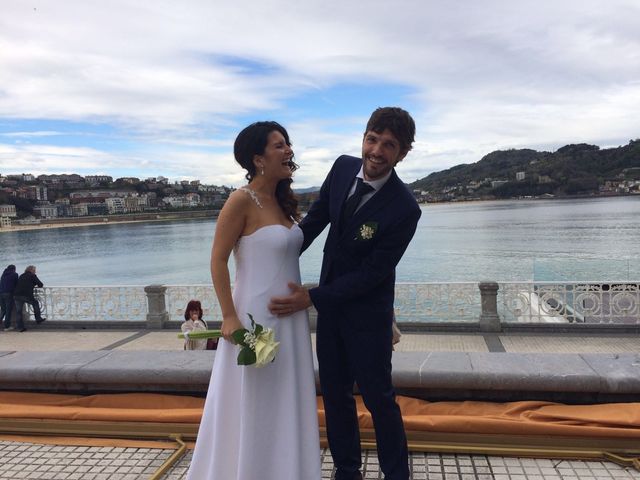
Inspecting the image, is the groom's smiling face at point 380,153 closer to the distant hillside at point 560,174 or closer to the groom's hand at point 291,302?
the groom's hand at point 291,302

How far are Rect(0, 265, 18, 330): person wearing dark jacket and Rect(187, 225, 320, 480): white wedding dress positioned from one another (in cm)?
1127

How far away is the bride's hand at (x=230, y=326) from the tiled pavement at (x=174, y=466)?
0.96m

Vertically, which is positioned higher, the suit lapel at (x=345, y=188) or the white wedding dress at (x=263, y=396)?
the suit lapel at (x=345, y=188)

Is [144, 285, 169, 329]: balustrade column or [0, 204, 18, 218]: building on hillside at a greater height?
[0, 204, 18, 218]: building on hillside

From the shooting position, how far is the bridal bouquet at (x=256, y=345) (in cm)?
214

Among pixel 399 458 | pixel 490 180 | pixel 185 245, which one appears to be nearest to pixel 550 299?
pixel 399 458

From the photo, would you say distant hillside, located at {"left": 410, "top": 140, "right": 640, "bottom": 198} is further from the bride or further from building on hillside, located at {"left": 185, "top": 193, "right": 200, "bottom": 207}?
the bride

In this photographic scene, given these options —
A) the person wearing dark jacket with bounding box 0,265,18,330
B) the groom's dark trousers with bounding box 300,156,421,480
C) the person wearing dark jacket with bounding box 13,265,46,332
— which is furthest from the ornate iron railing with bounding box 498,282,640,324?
the person wearing dark jacket with bounding box 0,265,18,330

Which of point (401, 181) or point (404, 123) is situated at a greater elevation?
point (404, 123)

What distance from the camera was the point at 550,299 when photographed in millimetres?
10266

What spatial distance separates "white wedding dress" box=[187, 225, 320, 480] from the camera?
2309 mm

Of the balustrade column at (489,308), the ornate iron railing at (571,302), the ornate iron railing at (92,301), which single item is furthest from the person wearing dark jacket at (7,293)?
the ornate iron railing at (571,302)

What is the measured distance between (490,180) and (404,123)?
13062 centimetres

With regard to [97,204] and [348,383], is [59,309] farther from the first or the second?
[97,204]
